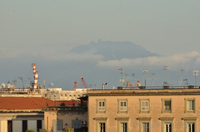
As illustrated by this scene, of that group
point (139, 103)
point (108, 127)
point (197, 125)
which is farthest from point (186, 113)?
point (108, 127)

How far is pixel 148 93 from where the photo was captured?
7825 cm

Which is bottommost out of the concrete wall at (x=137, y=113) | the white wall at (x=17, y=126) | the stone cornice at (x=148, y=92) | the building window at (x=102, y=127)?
the white wall at (x=17, y=126)

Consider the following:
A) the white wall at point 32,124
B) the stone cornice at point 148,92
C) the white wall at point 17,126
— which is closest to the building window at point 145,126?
the stone cornice at point 148,92

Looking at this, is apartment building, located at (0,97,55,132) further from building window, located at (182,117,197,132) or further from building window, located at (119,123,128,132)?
building window, located at (182,117,197,132)

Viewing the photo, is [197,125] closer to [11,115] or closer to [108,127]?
[108,127]

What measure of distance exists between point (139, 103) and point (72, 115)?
12.5m

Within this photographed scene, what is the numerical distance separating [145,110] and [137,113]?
131cm

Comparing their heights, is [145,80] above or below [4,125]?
above

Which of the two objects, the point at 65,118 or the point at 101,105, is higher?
the point at 101,105

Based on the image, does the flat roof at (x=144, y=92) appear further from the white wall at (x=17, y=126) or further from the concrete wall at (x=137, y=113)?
the white wall at (x=17, y=126)

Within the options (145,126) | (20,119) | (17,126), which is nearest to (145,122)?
(145,126)

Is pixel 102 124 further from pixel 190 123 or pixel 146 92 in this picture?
pixel 190 123

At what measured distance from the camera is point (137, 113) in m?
78.4

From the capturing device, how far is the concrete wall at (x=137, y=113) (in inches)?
3061
